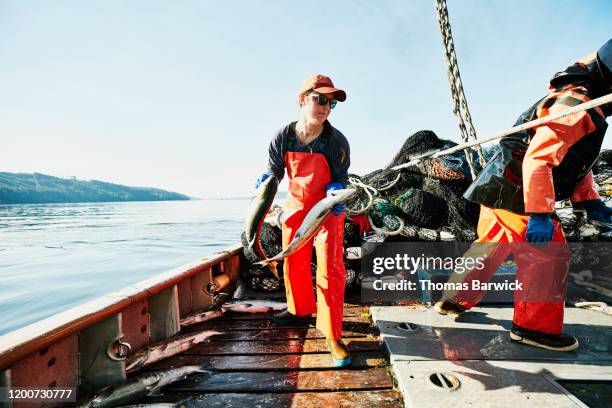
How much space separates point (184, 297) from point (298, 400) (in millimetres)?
2222

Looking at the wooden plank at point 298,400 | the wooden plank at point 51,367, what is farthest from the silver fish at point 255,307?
the wooden plank at point 51,367

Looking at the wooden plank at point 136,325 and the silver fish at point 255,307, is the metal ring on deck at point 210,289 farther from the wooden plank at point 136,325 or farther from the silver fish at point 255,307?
the wooden plank at point 136,325

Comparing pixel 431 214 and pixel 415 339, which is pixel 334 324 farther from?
pixel 431 214

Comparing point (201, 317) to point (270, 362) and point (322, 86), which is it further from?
point (322, 86)

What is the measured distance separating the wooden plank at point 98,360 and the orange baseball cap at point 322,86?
2633 millimetres

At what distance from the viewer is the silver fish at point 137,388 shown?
7.07 feet

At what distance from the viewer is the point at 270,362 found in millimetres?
2666

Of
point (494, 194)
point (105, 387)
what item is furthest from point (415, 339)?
point (105, 387)

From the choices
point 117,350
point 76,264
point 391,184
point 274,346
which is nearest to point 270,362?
point 274,346

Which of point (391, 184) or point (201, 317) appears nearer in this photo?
point (201, 317)

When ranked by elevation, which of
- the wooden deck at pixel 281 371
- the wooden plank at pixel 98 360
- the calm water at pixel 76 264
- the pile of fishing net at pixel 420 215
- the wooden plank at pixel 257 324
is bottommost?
the calm water at pixel 76 264

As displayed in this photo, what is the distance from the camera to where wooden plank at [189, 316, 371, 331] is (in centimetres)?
345

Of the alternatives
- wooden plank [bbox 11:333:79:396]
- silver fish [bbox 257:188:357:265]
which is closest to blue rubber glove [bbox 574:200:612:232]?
silver fish [bbox 257:188:357:265]

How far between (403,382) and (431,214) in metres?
3.32
